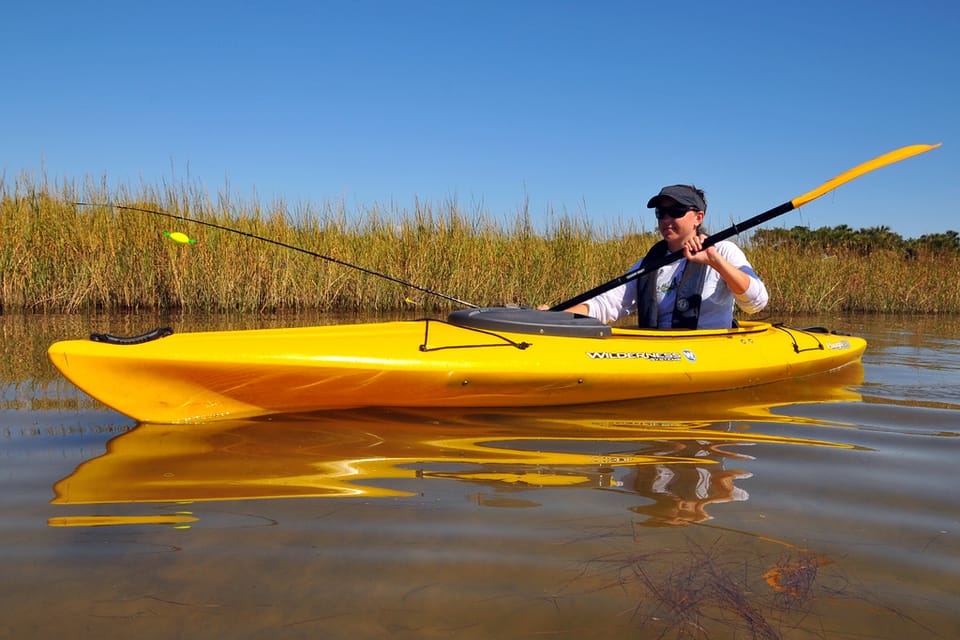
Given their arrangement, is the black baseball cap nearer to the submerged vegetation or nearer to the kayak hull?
the kayak hull

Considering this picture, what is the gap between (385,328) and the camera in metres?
3.47

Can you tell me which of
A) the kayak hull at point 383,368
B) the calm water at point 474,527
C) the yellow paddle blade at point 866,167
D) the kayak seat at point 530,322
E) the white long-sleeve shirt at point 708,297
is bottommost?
the calm water at point 474,527

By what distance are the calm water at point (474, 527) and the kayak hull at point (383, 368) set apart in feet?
0.45

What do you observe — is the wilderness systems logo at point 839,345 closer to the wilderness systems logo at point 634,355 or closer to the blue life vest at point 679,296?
the blue life vest at point 679,296

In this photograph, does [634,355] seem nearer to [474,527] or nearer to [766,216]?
[766,216]

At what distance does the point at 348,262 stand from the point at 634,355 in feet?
15.8

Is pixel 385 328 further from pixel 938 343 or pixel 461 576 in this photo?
pixel 938 343

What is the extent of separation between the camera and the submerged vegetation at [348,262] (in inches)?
273

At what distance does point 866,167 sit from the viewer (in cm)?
433

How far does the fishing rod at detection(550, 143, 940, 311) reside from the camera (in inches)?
151

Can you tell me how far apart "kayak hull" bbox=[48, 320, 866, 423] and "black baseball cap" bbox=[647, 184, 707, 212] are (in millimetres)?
680

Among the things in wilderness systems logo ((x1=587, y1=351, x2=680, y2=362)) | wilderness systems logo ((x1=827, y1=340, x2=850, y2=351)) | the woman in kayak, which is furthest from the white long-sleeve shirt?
wilderness systems logo ((x1=827, y1=340, x2=850, y2=351))

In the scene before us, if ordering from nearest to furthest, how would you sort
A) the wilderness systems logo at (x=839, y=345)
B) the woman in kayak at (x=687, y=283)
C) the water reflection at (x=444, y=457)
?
the water reflection at (x=444, y=457), the woman in kayak at (x=687, y=283), the wilderness systems logo at (x=839, y=345)

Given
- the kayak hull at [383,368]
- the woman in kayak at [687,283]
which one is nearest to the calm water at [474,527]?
the kayak hull at [383,368]
